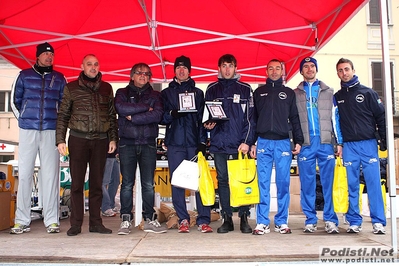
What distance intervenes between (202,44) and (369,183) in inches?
161

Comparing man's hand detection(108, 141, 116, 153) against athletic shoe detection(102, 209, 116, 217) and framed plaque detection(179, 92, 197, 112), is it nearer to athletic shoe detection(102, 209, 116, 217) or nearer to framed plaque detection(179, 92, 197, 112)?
framed plaque detection(179, 92, 197, 112)

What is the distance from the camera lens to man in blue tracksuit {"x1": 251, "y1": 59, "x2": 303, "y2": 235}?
479 centimetres

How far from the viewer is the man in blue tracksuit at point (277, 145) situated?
479 cm

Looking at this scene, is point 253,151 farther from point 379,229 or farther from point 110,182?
point 110,182

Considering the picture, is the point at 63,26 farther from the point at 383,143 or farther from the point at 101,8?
the point at 383,143

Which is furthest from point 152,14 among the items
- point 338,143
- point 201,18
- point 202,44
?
point 338,143

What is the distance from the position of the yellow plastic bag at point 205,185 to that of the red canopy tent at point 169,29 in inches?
106

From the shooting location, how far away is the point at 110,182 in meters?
8.00

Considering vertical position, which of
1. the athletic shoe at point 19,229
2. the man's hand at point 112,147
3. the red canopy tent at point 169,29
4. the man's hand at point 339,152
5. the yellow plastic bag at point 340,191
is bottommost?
the athletic shoe at point 19,229

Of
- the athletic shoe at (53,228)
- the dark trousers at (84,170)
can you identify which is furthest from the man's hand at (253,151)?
the athletic shoe at (53,228)

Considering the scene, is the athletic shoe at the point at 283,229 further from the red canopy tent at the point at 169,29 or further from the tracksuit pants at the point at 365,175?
the red canopy tent at the point at 169,29

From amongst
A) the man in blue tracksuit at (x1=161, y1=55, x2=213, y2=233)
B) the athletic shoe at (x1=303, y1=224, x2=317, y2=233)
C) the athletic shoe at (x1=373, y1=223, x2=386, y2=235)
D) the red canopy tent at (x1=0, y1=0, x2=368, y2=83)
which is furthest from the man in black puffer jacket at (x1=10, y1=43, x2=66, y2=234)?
the athletic shoe at (x1=373, y1=223, x2=386, y2=235)

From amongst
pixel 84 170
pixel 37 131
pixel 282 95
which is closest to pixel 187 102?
pixel 282 95

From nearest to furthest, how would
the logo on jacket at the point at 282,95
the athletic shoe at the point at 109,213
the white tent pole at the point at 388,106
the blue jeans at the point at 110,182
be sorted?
the white tent pole at the point at 388,106 → the logo on jacket at the point at 282,95 → the athletic shoe at the point at 109,213 → the blue jeans at the point at 110,182
